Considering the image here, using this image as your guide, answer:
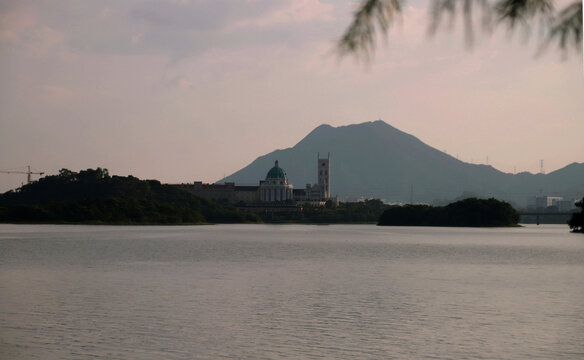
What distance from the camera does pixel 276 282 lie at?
5406 centimetres

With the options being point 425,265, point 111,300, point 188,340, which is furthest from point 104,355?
point 425,265

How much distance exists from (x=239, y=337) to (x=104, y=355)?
6.08 metres

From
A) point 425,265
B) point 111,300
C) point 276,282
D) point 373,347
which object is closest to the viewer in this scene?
point 373,347

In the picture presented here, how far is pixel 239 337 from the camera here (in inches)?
1152

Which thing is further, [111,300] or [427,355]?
[111,300]

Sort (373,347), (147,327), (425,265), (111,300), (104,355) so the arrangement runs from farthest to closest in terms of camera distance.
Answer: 1. (425,265)
2. (111,300)
3. (147,327)
4. (373,347)
5. (104,355)

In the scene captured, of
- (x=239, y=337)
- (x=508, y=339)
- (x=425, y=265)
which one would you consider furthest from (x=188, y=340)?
(x=425, y=265)

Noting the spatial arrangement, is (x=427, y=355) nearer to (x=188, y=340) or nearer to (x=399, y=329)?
(x=399, y=329)

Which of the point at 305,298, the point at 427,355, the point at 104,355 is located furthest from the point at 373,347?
the point at 305,298

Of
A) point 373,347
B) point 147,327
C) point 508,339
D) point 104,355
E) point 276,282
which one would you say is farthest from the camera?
point 276,282

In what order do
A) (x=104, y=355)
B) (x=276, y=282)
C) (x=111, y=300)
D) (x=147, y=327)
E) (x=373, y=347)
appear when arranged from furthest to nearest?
(x=276, y=282), (x=111, y=300), (x=147, y=327), (x=373, y=347), (x=104, y=355)

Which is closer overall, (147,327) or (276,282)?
(147,327)

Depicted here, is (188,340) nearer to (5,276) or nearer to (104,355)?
(104,355)

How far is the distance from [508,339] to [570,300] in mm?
16733
